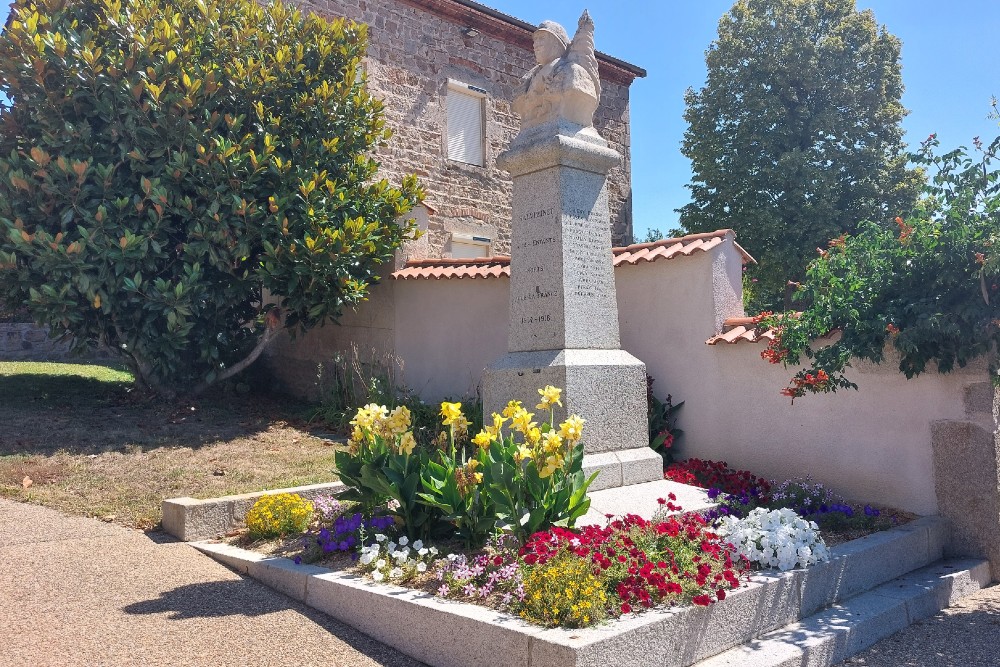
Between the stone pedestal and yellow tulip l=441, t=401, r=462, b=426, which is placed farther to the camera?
the stone pedestal

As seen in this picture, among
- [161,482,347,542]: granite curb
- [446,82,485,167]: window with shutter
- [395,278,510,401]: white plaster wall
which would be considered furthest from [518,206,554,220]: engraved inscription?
[446,82,485,167]: window with shutter

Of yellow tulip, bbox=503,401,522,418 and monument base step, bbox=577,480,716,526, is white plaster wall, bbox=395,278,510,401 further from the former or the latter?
yellow tulip, bbox=503,401,522,418

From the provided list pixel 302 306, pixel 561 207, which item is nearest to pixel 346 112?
pixel 302 306

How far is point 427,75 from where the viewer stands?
12.1m

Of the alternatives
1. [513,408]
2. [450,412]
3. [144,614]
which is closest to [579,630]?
[513,408]

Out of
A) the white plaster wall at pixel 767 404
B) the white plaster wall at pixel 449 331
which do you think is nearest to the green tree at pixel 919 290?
the white plaster wall at pixel 767 404

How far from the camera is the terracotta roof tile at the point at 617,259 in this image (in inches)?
270

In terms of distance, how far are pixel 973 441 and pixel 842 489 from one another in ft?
3.35

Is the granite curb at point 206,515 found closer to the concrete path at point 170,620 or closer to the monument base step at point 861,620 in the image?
the concrete path at point 170,620

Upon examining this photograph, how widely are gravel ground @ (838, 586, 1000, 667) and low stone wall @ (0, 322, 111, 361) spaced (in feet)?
40.8

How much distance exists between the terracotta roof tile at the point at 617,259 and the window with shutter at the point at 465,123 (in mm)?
3697

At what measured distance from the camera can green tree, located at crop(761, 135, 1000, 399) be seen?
14.9 ft

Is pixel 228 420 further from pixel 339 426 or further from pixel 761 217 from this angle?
pixel 761 217

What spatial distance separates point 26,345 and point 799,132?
15.6 metres
